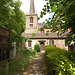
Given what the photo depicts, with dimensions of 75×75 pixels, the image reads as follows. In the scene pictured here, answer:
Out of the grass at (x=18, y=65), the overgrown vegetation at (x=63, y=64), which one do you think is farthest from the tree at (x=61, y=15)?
the grass at (x=18, y=65)

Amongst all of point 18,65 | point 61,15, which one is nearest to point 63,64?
point 61,15

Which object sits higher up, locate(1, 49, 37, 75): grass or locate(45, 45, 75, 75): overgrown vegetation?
locate(45, 45, 75, 75): overgrown vegetation

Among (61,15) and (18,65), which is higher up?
(61,15)

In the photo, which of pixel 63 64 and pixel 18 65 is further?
pixel 18 65

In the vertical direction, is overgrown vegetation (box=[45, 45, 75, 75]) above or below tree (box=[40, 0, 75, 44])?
below

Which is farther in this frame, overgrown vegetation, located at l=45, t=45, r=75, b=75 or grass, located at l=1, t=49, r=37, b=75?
grass, located at l=1, t=49, r=37, b=75

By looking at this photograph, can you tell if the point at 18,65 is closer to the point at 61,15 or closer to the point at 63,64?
the point at 63,64

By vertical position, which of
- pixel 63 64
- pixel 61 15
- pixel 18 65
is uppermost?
pixel 61 15

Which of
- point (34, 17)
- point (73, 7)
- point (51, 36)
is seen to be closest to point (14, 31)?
point (73, 7)

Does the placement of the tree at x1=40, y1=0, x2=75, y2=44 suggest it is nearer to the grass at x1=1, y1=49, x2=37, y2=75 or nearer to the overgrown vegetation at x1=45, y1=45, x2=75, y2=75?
the overgrown vegetation at x1=45, y1=45, x2=75, y2=75

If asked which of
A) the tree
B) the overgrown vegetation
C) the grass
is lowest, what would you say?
the grass

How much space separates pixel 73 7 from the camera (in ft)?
6.49

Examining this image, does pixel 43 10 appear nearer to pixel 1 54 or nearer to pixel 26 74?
pixel 1 54

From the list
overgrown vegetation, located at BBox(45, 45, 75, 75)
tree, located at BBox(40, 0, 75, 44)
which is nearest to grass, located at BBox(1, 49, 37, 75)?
overgrown vegetation, located at BBox(45, 45, 75, 75)
